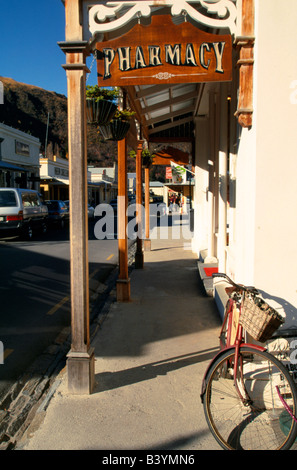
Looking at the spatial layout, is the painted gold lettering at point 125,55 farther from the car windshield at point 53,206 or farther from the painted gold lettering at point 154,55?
the car windshield at point 53,206

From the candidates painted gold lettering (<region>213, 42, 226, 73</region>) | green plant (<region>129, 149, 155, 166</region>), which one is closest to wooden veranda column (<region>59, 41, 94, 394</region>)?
painted gold lettering (<region>213, 42, 226, 73</region>)

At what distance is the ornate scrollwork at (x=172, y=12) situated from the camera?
11.3ft

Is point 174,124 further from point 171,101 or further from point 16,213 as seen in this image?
point 16,213

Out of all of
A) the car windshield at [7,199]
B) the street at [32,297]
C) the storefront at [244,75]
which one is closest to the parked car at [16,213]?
the car windshield at [7,199]

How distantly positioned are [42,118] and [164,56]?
130m

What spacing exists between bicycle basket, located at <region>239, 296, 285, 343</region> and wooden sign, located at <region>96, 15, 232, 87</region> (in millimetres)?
2047

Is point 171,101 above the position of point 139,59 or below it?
above

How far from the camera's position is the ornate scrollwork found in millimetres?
3445

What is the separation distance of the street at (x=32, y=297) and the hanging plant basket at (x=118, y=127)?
9.81 ft

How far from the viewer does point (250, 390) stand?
332 cm

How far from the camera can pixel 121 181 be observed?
6.52 metres

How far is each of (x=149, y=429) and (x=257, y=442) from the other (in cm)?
82

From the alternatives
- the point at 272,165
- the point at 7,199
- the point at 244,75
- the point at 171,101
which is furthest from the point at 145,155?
the point at 272,165
